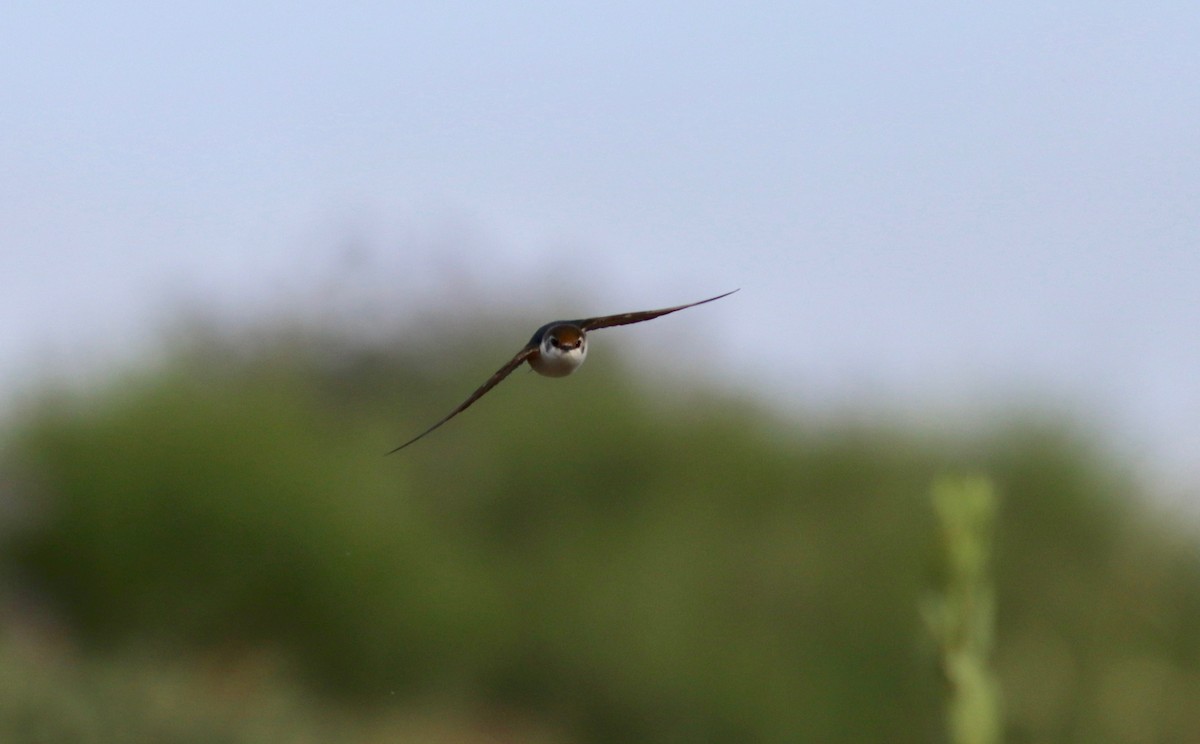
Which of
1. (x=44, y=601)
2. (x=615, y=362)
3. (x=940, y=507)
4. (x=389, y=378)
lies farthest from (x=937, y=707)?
(x=389, y=378)

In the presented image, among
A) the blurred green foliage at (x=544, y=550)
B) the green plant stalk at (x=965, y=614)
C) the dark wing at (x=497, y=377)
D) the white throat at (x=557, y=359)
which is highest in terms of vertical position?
the dark wing at (x=497, y=377)

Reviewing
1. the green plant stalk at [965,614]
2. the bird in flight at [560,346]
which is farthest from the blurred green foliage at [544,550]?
the green plant stalk at [965,614]

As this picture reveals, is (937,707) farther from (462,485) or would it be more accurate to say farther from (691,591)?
(462,485)

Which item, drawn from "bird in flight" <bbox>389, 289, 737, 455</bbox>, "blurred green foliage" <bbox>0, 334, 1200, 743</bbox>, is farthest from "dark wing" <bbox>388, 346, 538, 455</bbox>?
"blurred green foliage" <bbox>0, 334, 1200, 743</bbox>

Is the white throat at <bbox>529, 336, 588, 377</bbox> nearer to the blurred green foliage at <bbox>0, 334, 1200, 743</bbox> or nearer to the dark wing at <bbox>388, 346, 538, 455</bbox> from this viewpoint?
the dark wing at <bbox>388, 346, 538, 455</bbox>

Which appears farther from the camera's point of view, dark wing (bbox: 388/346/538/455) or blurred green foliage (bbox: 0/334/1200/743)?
blurred green foliage (bbox: 0/334/1200/743)

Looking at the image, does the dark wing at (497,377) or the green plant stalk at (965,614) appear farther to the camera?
the dark wing at (497,377)

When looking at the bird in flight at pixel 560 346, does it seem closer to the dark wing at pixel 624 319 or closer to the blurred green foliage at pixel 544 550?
the dark wing at pixel 624 319

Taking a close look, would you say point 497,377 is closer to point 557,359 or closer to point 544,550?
point 557,359
